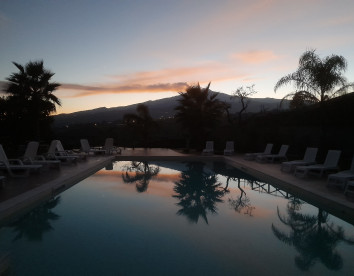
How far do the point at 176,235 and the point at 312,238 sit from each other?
2347 millimetres

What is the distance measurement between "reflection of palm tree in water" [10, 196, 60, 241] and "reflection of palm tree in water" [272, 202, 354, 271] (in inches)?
159

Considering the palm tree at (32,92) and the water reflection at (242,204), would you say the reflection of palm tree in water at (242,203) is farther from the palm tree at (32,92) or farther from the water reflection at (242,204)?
the palm tree at (32,92)

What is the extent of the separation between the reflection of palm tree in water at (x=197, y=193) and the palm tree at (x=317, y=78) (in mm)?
5670

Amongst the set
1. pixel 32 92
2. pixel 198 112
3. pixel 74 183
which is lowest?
pixel 74 183

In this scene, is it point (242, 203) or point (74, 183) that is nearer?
point (242, 203)

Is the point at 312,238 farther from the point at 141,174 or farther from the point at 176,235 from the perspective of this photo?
the point at 141,174

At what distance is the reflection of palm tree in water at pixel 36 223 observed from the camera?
5.02 meters

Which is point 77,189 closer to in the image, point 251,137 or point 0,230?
point 0,230

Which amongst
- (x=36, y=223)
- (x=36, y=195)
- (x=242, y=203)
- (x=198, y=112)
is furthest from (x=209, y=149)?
(x=36, y=223)

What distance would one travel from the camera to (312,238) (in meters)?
5.27

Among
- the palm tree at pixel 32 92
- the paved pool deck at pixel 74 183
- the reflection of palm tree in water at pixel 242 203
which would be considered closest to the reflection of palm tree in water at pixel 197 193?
the reflection of palm tree in water at pixel 242 203

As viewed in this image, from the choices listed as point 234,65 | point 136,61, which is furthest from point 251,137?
point 136,61

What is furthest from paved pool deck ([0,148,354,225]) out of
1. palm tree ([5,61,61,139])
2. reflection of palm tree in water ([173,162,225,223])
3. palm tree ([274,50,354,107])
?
palm tree ([5,61,61,139])

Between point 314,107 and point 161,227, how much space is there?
11237mm
